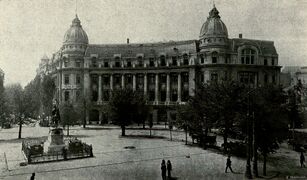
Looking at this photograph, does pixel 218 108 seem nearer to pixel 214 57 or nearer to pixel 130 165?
pixel 130 165

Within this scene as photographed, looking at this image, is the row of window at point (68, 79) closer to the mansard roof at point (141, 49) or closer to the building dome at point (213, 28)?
the mansard roof at point (141, 49)

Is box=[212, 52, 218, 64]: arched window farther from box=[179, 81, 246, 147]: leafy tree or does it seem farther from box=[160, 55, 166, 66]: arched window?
box=[179, 81, 246, 147]: leafy tree

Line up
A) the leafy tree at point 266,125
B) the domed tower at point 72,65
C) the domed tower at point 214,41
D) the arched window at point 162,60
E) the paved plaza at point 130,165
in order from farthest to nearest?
the domed tower at point 72,65 < the arched window at point 162,60 < the domed tower at point 214,41 < the leafy tree at point 266,125 < the paved plaza at point 130,165

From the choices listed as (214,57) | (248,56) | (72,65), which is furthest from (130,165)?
(72,65)

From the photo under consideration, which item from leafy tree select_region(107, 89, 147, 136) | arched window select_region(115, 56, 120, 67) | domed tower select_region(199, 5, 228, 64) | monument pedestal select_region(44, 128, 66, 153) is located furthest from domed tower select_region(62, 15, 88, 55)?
monument pedestal select_region(44, 128, 66, 153)

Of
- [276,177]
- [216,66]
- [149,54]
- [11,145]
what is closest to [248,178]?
[276,177]

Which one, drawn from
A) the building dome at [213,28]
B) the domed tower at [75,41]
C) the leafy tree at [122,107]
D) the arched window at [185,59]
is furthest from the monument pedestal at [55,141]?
the domed tower at [75,41]

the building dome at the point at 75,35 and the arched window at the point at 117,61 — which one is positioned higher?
the building dome at the point at 75,35

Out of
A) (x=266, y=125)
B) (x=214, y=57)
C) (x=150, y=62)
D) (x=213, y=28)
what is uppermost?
(x=213, y=28)
